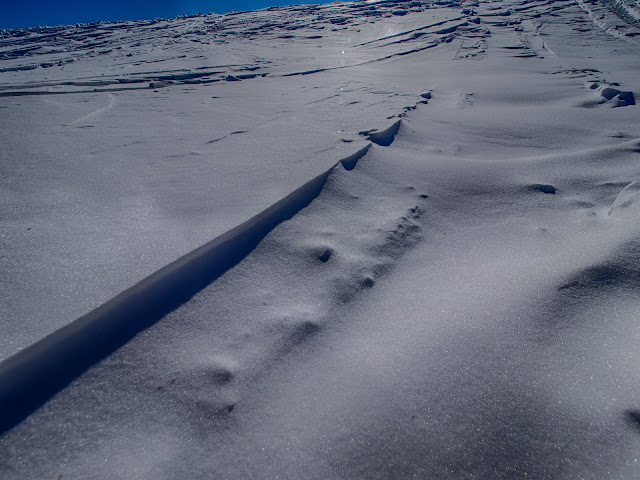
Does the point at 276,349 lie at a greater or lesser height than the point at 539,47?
lesser

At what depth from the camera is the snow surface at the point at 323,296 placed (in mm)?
706

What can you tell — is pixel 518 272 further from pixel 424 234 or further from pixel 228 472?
pixel 228 472

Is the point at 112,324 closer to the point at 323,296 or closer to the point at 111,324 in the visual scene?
the point at 111,324

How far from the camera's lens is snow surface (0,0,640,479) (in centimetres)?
71

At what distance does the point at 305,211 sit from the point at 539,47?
523cm

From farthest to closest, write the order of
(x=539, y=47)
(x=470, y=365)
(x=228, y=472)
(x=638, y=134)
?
(x=539, y=47) → (x=638, y=134) → (x=470, y=365) → (x=228, y=472)

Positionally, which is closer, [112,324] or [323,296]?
[112,324]

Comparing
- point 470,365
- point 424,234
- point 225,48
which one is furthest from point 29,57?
point 470,365

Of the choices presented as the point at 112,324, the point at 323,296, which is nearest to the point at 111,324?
the point at 112,324

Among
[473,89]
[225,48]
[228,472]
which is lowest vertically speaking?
[228,472]

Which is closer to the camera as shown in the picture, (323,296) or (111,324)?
(111,324)

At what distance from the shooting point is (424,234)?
1.29 meters

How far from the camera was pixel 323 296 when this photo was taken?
40.1 inches

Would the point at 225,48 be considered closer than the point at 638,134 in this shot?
No
